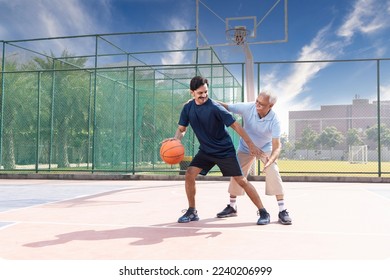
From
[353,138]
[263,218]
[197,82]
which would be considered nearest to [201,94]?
[197,82]

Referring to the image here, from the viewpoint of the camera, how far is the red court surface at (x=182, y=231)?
344 centimetres

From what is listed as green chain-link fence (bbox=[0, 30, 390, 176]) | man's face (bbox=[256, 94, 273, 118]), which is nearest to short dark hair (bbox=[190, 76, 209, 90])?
man's face (bbox=[256, 94, 273, 118])

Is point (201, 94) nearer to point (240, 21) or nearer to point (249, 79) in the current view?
point (249, 79)

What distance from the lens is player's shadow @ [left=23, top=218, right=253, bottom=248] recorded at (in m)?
3.91

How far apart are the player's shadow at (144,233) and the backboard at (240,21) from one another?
344 inches

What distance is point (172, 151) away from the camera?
497 cm

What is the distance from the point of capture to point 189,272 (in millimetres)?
Result: 2930

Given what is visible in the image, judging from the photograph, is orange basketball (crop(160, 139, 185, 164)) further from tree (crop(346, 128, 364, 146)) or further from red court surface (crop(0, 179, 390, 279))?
tree (crop(346, 128, 364, 146))

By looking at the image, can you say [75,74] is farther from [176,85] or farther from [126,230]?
[126,230]

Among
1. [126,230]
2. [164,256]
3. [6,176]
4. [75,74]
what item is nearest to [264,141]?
[126,230]

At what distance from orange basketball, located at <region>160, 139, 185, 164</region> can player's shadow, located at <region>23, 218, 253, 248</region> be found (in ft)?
2.43

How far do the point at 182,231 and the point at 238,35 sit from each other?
9.34 meters

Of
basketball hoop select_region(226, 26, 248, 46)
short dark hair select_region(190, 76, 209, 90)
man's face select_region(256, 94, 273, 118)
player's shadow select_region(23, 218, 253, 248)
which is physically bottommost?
player's shadow select_region(23, 218, 253, 248)

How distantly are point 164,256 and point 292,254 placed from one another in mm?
Result: 1015
